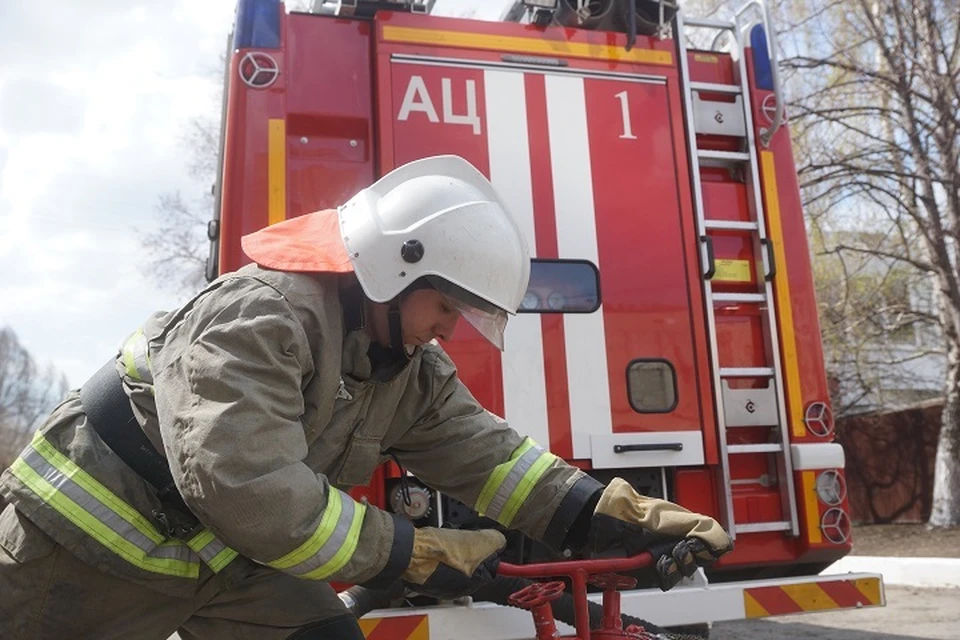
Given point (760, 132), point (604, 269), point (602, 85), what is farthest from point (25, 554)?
point (760, 132)

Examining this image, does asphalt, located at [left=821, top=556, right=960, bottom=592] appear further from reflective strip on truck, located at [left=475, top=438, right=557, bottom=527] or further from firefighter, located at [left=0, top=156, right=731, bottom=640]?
firefighter, located at [left=0, top=156, right=731, bottom=640]

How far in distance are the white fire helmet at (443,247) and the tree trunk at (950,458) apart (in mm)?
9843

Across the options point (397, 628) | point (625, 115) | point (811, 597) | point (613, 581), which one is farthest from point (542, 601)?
point (625, 115)

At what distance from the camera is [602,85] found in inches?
179

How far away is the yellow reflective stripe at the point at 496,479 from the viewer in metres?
2.81

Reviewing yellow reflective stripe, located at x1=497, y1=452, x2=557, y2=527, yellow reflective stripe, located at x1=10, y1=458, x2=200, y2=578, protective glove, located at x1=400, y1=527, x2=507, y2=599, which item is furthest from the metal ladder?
yellow reflective stripe, located at x1=10, y1=458, x2=200, y2=578

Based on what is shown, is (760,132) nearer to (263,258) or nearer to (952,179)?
(263,258)

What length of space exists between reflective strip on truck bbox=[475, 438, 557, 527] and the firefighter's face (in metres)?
0.52

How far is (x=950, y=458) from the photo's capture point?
1108 centimetres

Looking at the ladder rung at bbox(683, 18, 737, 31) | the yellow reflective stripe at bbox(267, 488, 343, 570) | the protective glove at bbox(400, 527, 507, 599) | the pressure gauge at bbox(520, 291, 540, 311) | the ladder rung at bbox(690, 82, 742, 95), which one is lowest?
the protective glove at bbox(400, 527, 507, 599)

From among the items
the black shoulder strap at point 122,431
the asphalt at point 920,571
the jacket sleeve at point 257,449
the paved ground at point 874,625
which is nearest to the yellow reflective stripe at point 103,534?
the black shoulder strap at point 122,431

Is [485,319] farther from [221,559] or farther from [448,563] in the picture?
[221,559]

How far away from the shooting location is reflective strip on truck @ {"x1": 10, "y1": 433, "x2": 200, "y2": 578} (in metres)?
2.29

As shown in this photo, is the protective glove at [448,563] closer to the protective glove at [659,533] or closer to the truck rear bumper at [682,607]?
the protective glove at [659,533]
